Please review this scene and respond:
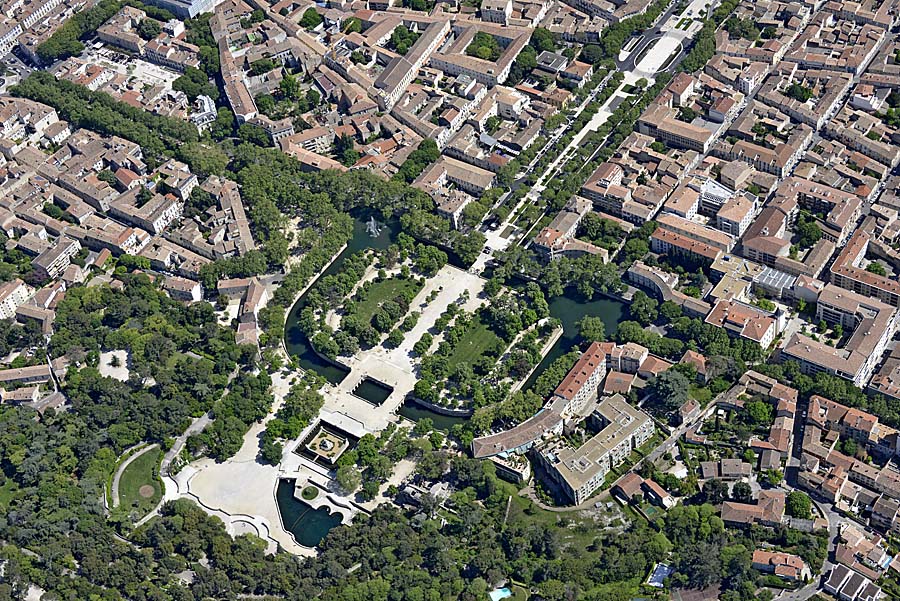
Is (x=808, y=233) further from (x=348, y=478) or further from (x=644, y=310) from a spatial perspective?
(x=348, y=478)

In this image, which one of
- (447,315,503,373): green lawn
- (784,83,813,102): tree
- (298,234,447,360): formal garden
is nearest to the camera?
(447,315,503,373): green lawn

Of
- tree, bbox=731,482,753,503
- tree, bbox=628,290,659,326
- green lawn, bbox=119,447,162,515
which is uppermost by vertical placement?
tree, bbox=628,290,659,326

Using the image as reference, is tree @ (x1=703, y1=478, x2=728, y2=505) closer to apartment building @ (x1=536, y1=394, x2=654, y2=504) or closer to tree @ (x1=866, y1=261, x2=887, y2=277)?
apartment building @ (x1=536, y1=394, x2=654, y2=504)

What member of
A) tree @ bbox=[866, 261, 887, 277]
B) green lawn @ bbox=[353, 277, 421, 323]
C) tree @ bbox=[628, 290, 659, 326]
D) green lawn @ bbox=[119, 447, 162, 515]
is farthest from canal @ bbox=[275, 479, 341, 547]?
tree @ bbox=[866, 261, 887, 277]

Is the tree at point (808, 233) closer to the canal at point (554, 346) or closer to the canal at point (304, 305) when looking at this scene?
the canal at point (554, 346)

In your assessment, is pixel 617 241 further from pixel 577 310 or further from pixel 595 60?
pixel 595 60

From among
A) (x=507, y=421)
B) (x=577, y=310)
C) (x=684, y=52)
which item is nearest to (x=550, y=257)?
(x=577, y=310)

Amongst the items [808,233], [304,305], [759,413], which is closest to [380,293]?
[304,305]

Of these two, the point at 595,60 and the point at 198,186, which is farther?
the point at 595,60
